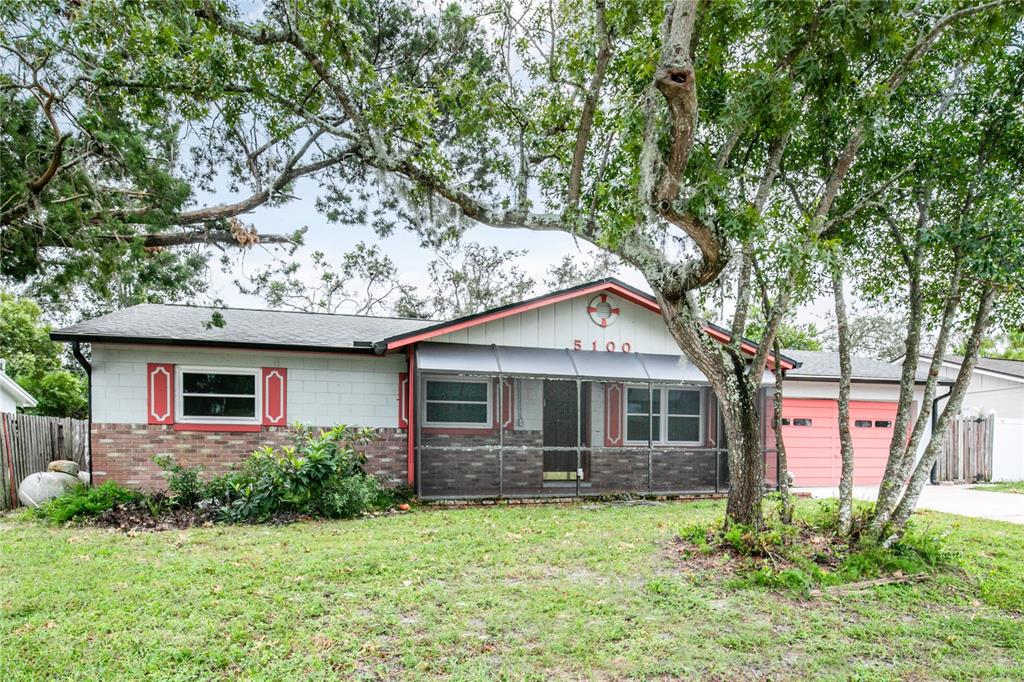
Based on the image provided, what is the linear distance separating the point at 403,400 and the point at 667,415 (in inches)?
217

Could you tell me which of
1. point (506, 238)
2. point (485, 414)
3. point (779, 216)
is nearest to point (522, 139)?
point (779, 216)

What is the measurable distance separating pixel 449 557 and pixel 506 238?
20.2 metres

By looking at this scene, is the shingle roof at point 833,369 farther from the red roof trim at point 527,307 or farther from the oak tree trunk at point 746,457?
the oak tree trunk at point 746,457

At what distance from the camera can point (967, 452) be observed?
13969 millimetres

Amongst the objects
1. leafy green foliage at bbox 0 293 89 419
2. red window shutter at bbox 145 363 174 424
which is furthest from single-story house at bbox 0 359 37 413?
red window shutter at bbox 145 363 174 424

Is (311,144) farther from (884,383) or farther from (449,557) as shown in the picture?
(884,383)

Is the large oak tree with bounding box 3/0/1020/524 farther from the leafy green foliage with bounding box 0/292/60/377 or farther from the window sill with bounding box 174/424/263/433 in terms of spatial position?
the leafy green foliage with bounding box 0/292/60/377

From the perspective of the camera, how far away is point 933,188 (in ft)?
19.7

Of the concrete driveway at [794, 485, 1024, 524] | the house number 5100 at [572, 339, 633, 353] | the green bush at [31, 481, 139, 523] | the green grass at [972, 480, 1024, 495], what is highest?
the house number 5100 at [572, 339, 633, 353]

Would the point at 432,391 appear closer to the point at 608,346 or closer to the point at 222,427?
the point at 608,346

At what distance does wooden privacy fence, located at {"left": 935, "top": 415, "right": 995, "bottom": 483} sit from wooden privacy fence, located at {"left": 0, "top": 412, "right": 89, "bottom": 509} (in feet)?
59.8

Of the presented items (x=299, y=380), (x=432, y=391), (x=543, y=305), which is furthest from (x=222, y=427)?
(x=543, y=305)

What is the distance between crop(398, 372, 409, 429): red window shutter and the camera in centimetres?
1088

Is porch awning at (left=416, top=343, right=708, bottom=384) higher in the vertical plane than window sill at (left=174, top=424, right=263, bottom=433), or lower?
higher
